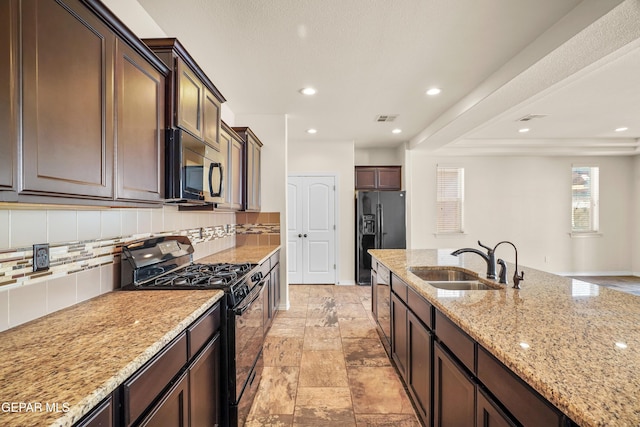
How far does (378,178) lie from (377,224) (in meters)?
0.94

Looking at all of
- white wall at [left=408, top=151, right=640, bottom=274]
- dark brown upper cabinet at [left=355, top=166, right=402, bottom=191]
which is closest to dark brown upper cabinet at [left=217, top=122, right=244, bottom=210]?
dark brown upper cabinet at [left=355, top=166, right=402, bottom=191]

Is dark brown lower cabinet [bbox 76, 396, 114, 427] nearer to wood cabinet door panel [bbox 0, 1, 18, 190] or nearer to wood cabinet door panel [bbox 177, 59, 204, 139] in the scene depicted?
wood cabinet door panel [bbox 0, 1, 18, 190]

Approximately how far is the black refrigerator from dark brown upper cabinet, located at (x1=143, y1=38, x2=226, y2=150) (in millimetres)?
3651

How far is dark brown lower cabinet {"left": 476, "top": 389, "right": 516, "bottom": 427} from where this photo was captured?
100cm

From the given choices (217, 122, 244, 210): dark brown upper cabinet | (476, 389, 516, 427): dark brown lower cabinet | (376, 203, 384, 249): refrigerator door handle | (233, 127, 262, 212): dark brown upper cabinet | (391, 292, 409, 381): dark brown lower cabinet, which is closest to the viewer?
(476, 389, 516, 427): dark brown lower cabinet

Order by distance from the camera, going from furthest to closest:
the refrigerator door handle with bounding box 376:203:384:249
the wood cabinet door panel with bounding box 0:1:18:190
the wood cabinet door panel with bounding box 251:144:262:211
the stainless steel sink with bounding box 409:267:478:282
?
the refrigerator door handle with bounding box 376:203:384:249
the wood cabinet door panel with bounding box 251:144:262:211
the stainless steel sink with bounding box 409:267:478:282
the wood cabinet door panel with bounding box 0:1:18:190

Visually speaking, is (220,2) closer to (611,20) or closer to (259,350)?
(611,20)

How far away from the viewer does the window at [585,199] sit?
630cm

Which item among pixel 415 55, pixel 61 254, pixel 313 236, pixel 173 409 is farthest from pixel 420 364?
pixel 313 236

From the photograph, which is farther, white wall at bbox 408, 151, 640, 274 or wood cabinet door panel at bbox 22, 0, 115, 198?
white wall at bbox 408, 151, 640, 274

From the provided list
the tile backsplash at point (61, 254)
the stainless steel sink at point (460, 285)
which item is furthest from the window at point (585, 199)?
the tile backsplash at point (61, 254)

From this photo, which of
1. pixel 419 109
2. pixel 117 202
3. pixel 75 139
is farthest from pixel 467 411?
pixel 419 109

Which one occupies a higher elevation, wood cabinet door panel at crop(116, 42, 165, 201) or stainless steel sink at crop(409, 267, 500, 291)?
wood cabinet door panel at crop(116, 42, 165, 201)

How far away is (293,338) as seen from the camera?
323 cm
